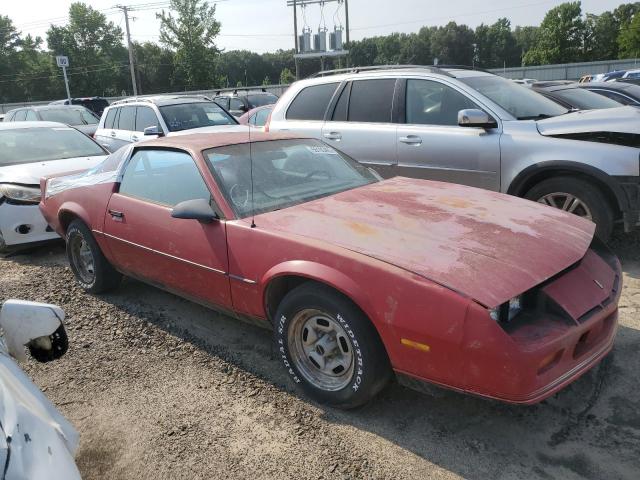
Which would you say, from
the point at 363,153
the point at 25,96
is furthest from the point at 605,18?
the point at 363,153

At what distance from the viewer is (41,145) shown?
7160 mm

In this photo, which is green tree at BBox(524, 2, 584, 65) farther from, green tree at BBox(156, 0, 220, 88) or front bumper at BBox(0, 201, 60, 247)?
front bumper at BBox(0, 201, 60, 247)

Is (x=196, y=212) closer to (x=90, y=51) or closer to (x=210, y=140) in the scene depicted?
(x=210, y=140)

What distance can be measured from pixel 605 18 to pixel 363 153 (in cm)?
8735

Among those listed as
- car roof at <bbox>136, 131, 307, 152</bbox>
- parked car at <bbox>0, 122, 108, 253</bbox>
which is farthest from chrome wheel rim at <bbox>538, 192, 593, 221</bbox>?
parked car at <bbox>0, 122, 108, 253</bbox>

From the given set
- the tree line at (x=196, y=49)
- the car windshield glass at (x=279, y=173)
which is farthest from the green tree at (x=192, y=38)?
the car windshield glass at (x=279, y=173)

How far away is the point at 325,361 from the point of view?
9.66ft

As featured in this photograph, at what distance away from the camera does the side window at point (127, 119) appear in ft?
31.8

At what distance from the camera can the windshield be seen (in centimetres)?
Answer: 1266

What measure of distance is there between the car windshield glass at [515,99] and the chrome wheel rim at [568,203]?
875 millimetres

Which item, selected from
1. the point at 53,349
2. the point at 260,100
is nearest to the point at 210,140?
the point at 53,349

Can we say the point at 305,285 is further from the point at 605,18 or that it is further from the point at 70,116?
the point at 605,18

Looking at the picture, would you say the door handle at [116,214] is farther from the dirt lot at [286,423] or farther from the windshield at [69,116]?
the windshield at [69,116]

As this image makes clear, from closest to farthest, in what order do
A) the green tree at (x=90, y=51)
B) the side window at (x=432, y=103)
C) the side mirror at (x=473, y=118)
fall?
the side mirror at (x=473, y=118), the side window at (x=432, y=103), the green tree at (x=90, y=51)
